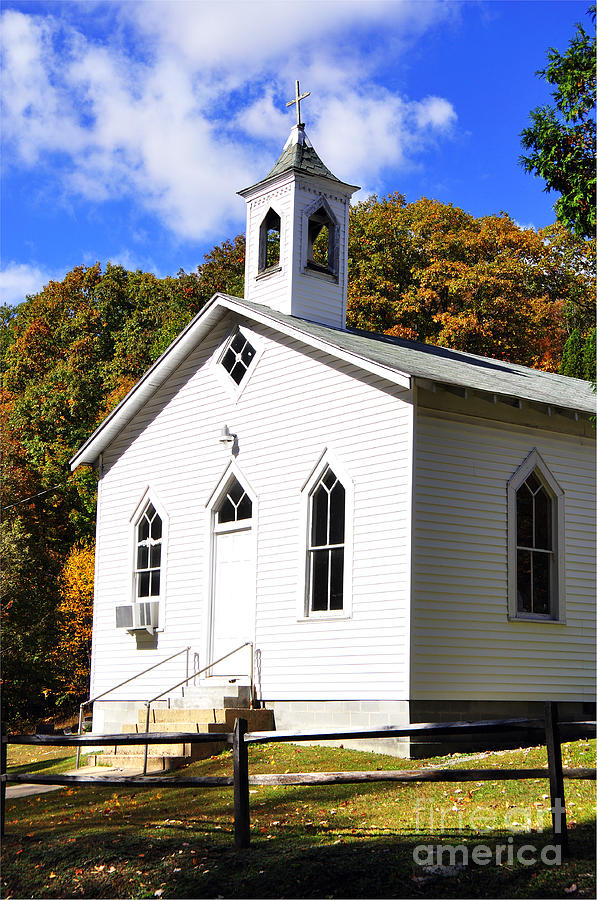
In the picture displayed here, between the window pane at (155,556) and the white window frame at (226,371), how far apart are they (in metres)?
3.43

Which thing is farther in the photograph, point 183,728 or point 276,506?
point 276,506

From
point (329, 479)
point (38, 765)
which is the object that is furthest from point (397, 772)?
point (38, 765)

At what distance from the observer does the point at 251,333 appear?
717 inches

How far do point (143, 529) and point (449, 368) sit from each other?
6871 mm

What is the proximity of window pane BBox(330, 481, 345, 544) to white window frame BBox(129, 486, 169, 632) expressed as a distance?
14.3ft

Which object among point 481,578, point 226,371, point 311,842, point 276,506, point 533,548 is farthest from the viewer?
point 226,371

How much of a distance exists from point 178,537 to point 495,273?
794 inches

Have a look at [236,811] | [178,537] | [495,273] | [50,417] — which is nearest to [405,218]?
[495,273]

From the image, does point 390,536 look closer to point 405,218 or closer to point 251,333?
point 251,333

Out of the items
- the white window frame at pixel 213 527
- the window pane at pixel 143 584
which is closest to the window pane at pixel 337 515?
the white window frame at pixel 213 527

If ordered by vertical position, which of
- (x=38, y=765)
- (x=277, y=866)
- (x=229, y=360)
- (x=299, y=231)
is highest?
(x=299, y=231)

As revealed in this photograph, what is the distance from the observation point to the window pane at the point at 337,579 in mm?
15797

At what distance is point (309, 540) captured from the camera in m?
16.4

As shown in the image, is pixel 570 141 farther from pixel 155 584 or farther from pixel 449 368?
pixel 155 584
